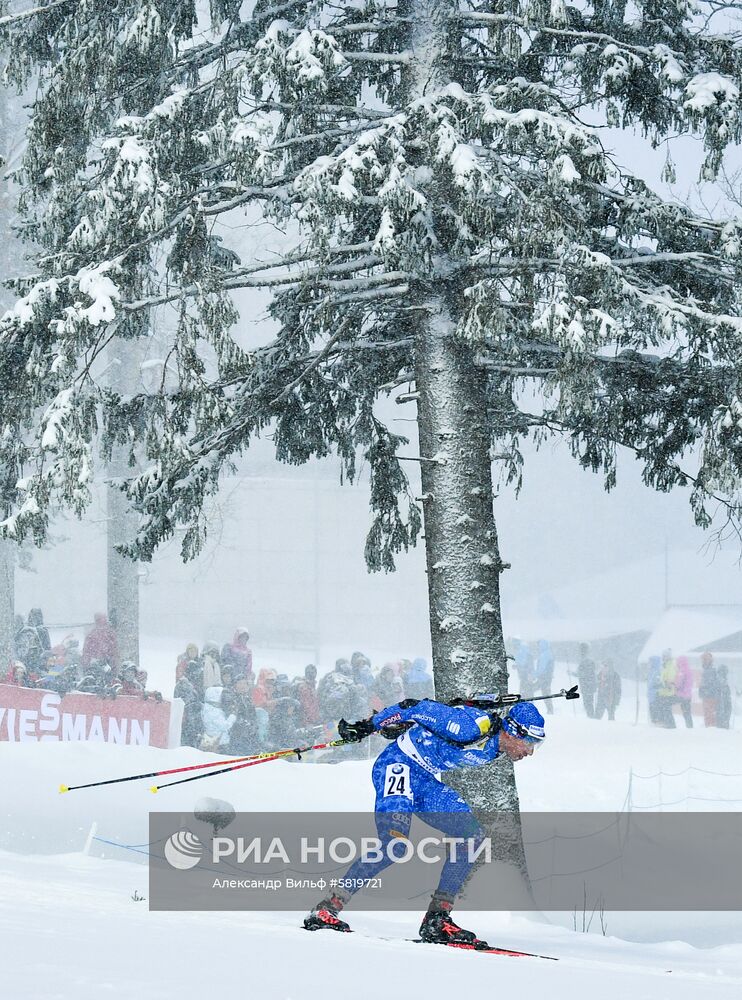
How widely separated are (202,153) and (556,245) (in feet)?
9.52

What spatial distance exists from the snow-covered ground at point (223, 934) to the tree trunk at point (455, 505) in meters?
1.17

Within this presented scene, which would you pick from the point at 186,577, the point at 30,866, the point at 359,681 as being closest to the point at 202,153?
the point at 30,866

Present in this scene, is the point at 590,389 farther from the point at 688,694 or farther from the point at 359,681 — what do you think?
the point at 688,694

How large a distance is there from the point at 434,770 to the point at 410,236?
13.0 feet

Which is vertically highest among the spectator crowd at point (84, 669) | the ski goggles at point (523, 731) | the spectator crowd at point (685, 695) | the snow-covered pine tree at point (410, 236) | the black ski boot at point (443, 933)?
the snow-covered pine tree at point (410, 236)

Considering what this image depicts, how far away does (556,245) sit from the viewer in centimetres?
809

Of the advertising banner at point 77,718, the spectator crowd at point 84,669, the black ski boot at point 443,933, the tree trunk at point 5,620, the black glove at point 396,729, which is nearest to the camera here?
the black ski boot at point 443,933

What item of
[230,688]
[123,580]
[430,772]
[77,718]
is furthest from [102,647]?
[430,772]

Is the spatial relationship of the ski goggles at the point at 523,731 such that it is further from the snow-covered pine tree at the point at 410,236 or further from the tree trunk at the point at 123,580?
the tree trunk at the point at 123,580

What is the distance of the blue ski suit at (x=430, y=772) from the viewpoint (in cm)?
627

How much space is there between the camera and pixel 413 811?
21.1 ft

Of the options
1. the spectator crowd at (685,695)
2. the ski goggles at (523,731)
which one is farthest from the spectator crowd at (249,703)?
the ski goggles at (523,731)

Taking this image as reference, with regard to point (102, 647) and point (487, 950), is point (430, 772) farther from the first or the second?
point (102, 647)

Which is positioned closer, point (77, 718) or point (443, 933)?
point (443, 933)
